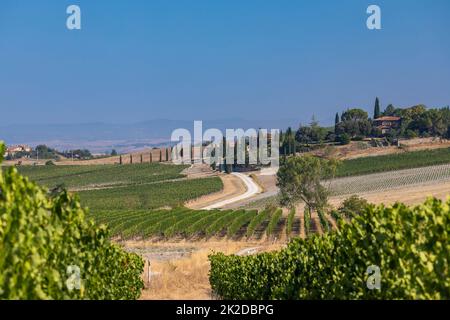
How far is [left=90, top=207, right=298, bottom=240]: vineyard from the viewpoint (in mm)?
53312

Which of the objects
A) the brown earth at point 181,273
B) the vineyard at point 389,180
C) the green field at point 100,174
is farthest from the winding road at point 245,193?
the brown earth at point 181,273

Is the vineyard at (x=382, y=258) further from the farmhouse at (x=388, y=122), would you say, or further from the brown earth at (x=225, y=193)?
the farmhouse at (x=388, y=122)

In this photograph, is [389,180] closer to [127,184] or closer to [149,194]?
[149,194]

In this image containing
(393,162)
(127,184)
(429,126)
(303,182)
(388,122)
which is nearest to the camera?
(303,182)

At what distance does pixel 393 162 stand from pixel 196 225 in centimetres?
5720

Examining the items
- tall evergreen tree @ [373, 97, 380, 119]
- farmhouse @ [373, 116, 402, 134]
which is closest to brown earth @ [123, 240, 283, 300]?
farmhouse @ [373, 116, 402, 134]

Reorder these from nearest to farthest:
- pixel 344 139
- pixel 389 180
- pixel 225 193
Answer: pixel 389 180, pixel 225 193, pixel 344 139

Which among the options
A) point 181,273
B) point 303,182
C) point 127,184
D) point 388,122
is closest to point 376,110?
point 388,122

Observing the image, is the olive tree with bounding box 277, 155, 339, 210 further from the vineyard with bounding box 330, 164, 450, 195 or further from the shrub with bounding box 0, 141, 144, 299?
the shrub with bounding box 0, 141, 144, 299

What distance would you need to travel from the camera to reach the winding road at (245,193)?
268 feet

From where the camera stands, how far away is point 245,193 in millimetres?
93312
